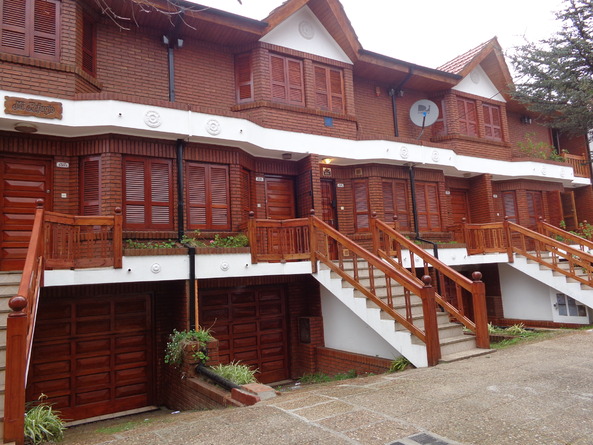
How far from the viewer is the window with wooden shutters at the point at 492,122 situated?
658 inches

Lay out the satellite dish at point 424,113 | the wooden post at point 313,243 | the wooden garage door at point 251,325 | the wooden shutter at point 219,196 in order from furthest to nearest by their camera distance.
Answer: the satellite dish at point 424,113
the wooden shutter at point 219,196
the wooden garage door at point 251,325
the wooden post at point 313,243

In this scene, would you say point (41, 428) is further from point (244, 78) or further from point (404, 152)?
point (404, 152)

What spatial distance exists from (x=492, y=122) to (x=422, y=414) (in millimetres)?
15064

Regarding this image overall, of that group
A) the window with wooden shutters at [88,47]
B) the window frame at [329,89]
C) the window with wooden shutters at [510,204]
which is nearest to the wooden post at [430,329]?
the window frame at [329,89]

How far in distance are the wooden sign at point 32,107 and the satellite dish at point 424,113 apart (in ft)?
35.2

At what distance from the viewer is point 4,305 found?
6.22 meters

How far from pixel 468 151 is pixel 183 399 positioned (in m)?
12.7

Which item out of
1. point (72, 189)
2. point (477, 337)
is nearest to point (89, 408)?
point (72, 189)

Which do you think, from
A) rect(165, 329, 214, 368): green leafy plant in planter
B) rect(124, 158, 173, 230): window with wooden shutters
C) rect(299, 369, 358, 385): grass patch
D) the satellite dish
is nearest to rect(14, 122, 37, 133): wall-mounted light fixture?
rect(124, 158, 173, 230): window with wooden shutters

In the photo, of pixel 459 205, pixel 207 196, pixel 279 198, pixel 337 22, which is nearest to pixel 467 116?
pixel 459 205

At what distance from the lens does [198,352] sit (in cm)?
810

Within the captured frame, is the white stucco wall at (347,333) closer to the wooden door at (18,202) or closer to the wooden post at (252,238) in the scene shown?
the wooden post at (252,238)

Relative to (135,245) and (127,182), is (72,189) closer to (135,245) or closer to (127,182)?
(127,182)

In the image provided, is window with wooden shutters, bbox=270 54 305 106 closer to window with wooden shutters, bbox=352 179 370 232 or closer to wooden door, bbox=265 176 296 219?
wooden door, bbox=265 176 296 219
